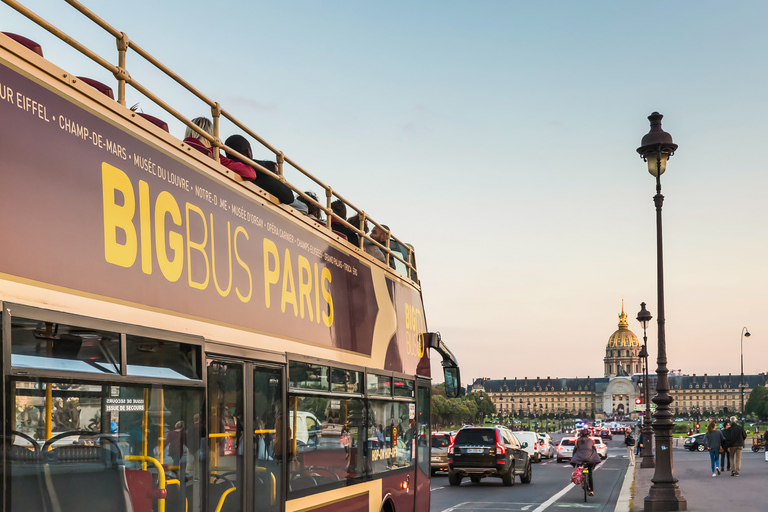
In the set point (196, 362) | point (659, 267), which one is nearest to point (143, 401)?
point (196, 362)

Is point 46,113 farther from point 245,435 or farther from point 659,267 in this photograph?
point 659,267

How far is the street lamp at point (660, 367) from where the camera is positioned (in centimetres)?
1658

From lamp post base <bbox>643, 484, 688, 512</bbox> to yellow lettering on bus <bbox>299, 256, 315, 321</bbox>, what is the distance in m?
11.6

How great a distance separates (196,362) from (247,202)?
4.44ft

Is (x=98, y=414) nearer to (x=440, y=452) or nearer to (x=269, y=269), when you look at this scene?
(x=269, y=269)

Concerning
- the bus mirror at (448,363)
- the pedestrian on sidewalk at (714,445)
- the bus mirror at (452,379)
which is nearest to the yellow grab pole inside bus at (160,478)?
the bus mirror at (448,363)

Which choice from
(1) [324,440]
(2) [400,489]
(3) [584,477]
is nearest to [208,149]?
(1) [324,440]

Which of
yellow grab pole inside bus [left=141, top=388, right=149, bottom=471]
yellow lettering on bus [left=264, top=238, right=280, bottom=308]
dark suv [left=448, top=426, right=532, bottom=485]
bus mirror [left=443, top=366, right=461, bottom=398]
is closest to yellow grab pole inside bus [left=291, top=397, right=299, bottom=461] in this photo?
yellow lettering on bus [left=264, top=238, right=280, bottom=308]

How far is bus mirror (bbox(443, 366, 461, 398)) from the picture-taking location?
11477 millimetres

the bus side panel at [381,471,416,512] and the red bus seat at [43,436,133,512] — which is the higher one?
the red bus seat at [43,436,133,512]

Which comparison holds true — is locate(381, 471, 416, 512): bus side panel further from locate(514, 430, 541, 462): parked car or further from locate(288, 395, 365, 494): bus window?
locate(514, 430, 541, 462): parked car

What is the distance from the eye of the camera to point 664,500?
1638 centimetres

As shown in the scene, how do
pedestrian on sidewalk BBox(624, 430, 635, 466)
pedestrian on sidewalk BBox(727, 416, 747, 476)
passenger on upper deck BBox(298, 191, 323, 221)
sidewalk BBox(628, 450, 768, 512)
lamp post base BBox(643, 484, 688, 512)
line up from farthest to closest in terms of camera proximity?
pedestrian on sidewalk BBox(624, 430, 635, 466) → pedestrian on sidewalk BBox(727, 416, 747, 476) → sidewalk BBox(628, 450, 768, 512) → lamp post base BBox(643, 484, 688, 512) → passenger on upper deck BBox(298, 191, 323, 221)

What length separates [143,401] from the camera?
4375 millimetres
